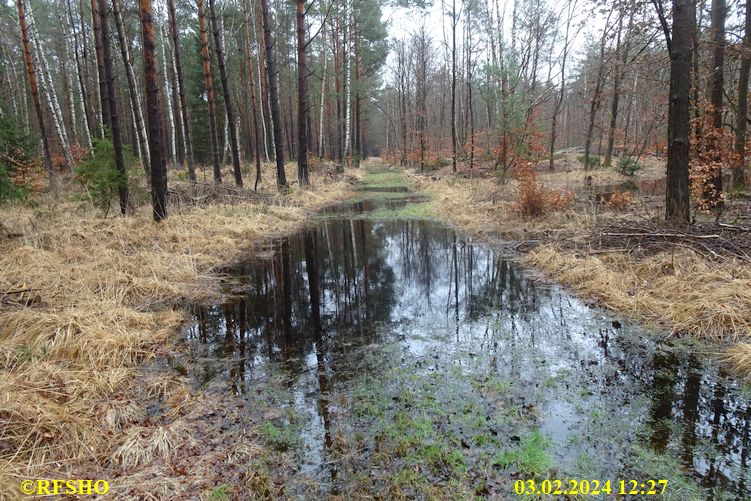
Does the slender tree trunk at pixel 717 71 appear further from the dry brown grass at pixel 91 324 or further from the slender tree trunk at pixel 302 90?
the slender tree trunk at pixel 302 90

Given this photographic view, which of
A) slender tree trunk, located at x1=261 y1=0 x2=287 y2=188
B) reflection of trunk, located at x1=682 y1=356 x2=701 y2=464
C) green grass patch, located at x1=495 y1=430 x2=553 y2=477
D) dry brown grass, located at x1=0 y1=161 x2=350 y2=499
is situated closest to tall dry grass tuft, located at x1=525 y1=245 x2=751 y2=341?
reflection of trunk, located at x1=682 y1=356 x2=701 y2=464

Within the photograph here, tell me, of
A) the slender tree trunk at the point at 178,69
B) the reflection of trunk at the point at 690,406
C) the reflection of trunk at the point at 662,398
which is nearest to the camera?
the reflection of trunk at the point at 690,406

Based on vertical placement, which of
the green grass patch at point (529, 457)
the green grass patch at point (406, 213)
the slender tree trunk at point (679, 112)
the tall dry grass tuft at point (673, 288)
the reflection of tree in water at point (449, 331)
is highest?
the slender tree trunk at point (679, 112)

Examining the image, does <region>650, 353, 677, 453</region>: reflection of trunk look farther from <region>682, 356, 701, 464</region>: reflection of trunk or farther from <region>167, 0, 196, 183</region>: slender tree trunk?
<region>167, 0, 196, 183</region>: slender tree trunk

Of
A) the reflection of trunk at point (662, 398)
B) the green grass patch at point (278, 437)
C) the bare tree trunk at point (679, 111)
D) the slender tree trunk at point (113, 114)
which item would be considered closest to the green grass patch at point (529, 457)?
the reflection of trunk at point (662, 398)

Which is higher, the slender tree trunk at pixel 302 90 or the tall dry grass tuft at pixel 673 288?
the slender tree trunk at pixel 302 90

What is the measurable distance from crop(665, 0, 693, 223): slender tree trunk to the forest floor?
0.45 m

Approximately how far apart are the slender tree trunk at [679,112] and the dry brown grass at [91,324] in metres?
7.63

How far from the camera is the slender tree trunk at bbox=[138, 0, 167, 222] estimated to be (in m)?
8.55

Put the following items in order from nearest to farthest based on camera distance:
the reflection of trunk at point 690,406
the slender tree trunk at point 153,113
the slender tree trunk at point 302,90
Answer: the reflection of trunk at point 690,406, the slender tree trunk at point 153,113, the slender tree trunk at point 302,90

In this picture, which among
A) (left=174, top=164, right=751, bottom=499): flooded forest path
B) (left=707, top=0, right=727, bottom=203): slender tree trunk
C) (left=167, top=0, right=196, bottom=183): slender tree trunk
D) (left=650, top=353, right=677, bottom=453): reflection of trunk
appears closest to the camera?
(left=174, top=164, right=751, bottom=499): flooded forest path

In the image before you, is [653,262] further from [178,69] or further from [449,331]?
[178,69]

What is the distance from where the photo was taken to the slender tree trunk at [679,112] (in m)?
6.34

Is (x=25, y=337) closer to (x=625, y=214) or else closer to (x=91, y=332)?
(x=91, y=332)
